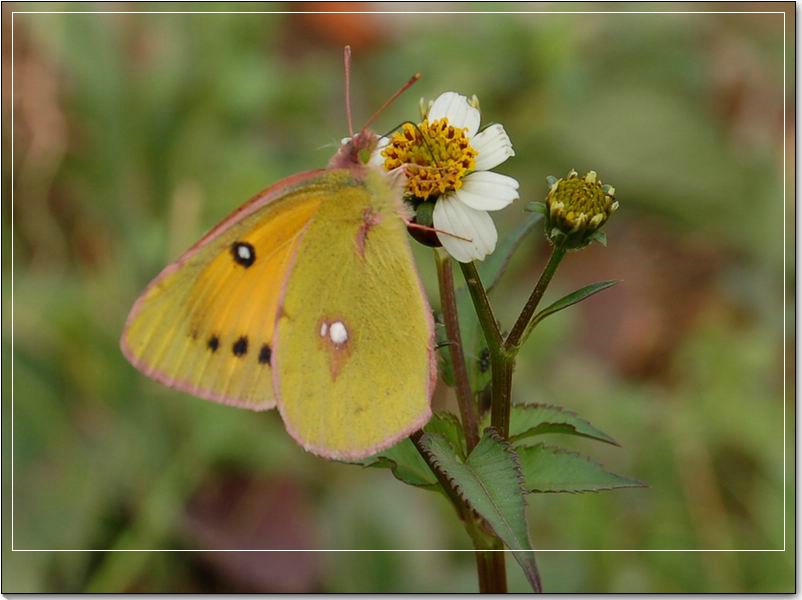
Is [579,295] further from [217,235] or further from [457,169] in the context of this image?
[217,235]

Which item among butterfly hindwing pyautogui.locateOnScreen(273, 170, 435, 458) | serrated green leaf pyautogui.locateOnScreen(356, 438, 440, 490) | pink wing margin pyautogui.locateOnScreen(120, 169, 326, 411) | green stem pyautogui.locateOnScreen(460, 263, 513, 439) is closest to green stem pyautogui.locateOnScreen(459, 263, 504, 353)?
green stem pyautogui.locateOnScreen(460, 263, 513, 439)

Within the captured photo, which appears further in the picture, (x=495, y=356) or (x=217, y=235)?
(x=217, y=235)

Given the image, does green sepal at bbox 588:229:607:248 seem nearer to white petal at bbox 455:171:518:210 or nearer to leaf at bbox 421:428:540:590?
white petal at bbox 455:171:518:210

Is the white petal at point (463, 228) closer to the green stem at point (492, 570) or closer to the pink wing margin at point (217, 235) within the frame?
the pink wing margin at point (217, 235)

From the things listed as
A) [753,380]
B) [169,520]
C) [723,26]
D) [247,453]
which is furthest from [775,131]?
[169,520]

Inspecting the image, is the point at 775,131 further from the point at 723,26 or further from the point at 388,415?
the point at 388,415

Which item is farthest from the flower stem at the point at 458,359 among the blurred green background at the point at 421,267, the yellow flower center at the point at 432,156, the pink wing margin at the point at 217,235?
the blurred green background at the point at 421,267

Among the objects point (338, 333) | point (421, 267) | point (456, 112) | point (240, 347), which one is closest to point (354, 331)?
point (338, 333)
